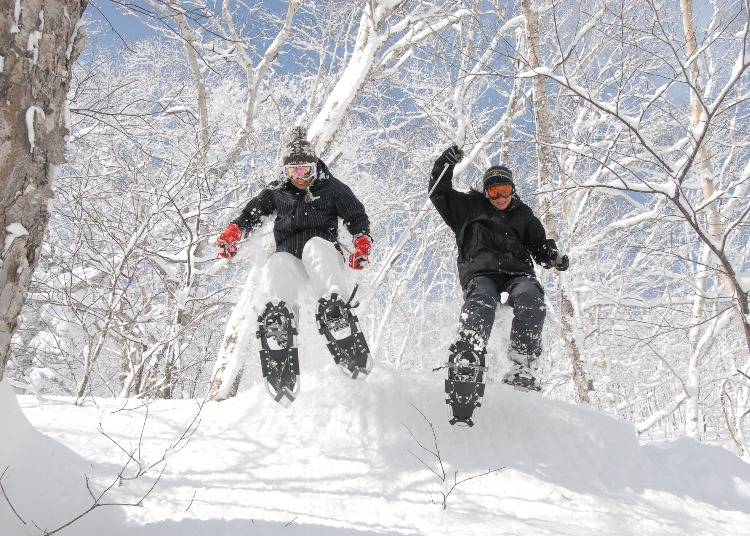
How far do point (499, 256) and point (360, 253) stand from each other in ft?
2.80

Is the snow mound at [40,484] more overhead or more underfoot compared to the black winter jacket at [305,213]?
more underfoot

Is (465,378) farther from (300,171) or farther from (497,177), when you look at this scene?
(300,171)

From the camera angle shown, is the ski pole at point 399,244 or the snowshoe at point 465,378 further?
the ski pole at point 399,244

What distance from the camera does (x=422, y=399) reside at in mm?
2705

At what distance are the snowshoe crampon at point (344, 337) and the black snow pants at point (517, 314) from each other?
22.8 inches

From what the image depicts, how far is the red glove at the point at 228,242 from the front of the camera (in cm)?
288

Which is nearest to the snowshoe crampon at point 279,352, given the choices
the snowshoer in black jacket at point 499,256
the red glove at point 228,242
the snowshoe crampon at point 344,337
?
the snowshoe crampon at point 344,337

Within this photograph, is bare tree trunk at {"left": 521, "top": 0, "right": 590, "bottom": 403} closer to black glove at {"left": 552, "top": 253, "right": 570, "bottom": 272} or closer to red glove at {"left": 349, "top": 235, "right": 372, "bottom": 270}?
black glove at {"left": 552, "top": 253, "right": 570, "bottom": 272}

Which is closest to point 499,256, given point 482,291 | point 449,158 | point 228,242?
point 482,291

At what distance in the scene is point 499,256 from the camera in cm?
303

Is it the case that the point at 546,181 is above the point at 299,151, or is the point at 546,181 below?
above

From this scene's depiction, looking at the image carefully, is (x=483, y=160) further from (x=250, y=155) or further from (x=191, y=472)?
(x=191, y=472)

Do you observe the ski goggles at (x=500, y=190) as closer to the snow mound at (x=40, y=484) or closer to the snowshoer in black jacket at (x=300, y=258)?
the snowshoer in black jacket at (x=300, y=258)

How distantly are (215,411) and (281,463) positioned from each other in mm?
659
